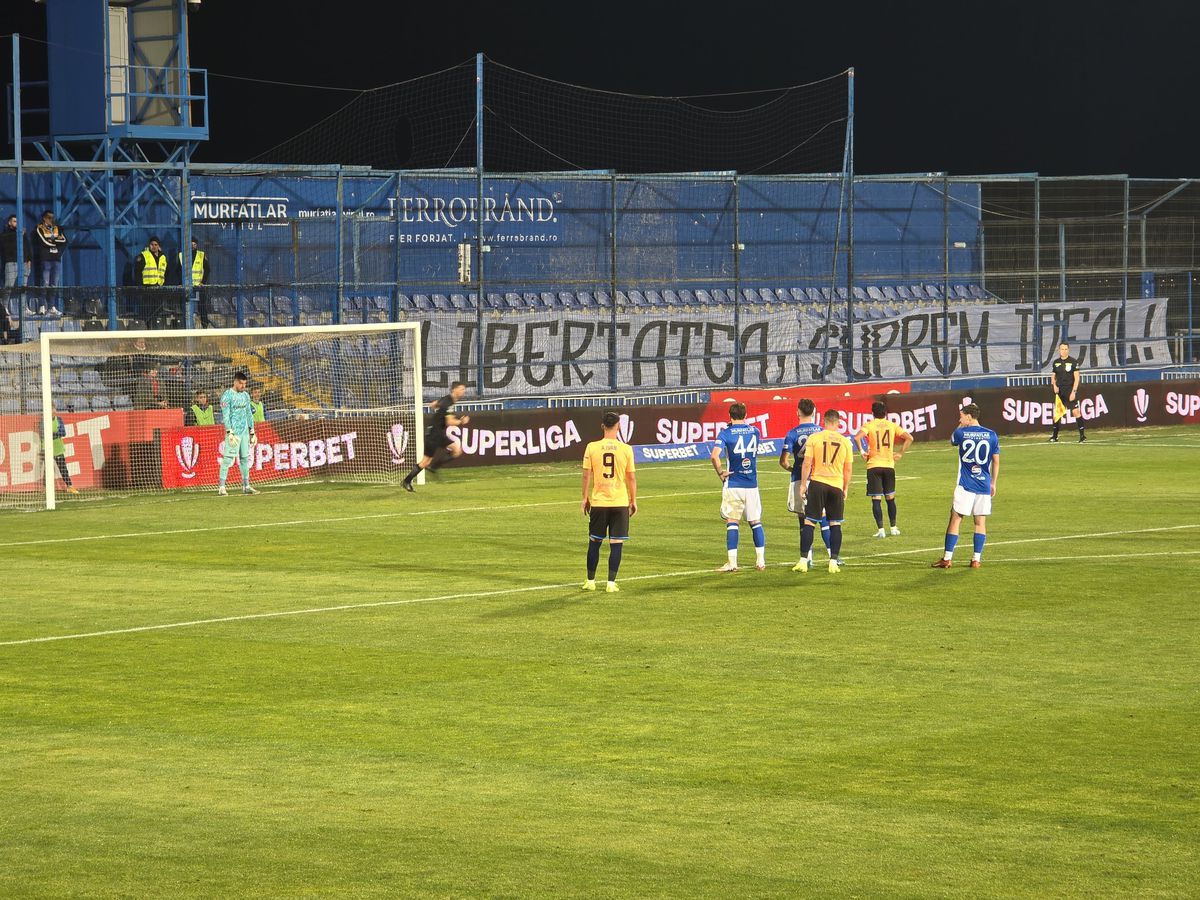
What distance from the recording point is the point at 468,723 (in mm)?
12055

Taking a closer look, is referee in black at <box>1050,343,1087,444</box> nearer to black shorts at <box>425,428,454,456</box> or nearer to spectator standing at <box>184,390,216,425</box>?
black shorts at <box>425,428,454,456</box>

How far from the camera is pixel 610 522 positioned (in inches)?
703

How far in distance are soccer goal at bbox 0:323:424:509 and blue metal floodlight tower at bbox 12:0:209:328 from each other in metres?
4.81

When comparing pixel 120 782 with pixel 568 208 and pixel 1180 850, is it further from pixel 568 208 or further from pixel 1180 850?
pixel 568 208

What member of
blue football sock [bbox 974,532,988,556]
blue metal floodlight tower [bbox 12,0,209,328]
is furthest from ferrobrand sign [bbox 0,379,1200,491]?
blue football sock [bbox 974,532,988,556]

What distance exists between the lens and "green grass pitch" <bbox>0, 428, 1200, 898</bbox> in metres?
8.77

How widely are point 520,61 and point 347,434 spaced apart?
21.8m

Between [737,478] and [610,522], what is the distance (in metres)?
1.93

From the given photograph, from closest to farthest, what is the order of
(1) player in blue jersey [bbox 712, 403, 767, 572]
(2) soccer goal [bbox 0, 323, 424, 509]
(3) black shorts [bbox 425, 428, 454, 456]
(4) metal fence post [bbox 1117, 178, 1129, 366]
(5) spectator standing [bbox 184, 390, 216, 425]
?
(1) player in blue jersey [bbox 712, 403, 767, 572], (2) soccer goal [bbox 0, 323, 424, 509], (3) black shorts [bbox 425, 428, 454, 456], (5) spectator standing [bbox 184, 390, 216, 425], (4) metal fence post [bbox 1117, 178, 1129, 366]

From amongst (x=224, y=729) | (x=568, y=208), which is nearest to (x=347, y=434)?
(x=568, y=208)

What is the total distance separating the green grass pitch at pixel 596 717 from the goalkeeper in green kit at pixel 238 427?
5.65m

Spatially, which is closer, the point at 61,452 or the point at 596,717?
the point at 596,717

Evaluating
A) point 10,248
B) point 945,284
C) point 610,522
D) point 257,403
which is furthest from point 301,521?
point 945,284

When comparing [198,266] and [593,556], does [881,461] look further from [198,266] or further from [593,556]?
[198,266]
